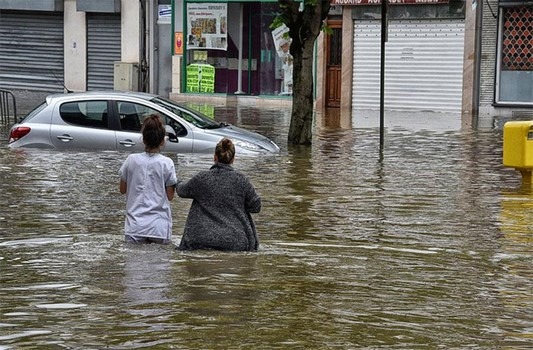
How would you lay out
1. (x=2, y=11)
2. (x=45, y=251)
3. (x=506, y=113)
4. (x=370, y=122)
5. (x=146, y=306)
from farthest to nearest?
(x=2, y=11) → (x=506, y=113) → (x=370, y=122) → (x=45, y=251) → (x=146, y=306)

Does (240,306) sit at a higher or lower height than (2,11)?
lower

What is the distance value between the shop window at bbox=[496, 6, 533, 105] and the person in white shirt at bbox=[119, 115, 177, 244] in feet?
77.9

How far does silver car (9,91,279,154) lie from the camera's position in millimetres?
18688

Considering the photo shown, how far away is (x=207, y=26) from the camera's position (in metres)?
39.2

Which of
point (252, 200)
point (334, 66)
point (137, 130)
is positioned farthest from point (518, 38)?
point (252, 200)

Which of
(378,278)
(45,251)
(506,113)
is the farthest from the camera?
(506,113)

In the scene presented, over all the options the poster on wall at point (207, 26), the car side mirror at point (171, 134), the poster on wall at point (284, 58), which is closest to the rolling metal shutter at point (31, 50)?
the poster on wall at point (207, 26)

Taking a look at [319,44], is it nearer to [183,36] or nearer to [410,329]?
[183,36]

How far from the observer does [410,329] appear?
7.90 metres

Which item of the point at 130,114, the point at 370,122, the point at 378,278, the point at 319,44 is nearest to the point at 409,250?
the point at 378,278

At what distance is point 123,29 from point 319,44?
755cm

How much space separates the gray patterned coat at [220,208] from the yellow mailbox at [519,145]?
7.04 metres

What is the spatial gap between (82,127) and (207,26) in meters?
20.7

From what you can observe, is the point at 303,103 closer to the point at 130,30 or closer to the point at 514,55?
the point at 514,55
